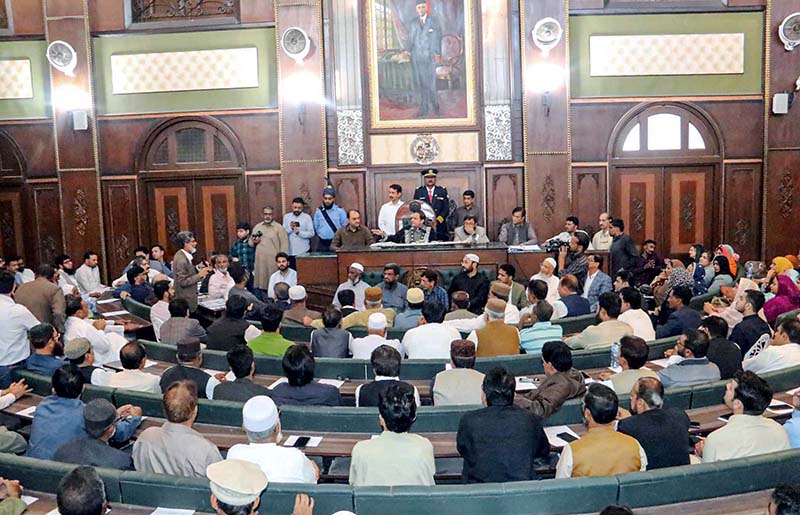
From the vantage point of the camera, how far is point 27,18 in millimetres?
11992

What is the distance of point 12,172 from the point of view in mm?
12250

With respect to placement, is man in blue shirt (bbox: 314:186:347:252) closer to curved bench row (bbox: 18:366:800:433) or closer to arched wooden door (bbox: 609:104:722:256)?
arched wooden door (bbox: 609:104:722:256)

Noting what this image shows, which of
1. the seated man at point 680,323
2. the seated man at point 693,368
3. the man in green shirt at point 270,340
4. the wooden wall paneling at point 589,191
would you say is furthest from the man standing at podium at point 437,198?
the seated man at point 693,368

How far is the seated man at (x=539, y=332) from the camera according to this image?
6.05 metres

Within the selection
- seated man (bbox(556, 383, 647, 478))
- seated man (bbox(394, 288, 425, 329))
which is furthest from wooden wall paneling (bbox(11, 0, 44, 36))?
seated man (bbox(556, 383, 647, 478))

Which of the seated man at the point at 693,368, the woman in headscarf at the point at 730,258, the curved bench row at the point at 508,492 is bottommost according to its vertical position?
the curved bench row at the point at 508,492

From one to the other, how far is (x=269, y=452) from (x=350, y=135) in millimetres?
8434

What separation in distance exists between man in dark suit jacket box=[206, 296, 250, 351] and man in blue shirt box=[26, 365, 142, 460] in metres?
2.08

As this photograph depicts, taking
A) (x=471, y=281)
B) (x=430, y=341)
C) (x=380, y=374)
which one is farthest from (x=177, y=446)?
(x=471, y=281)

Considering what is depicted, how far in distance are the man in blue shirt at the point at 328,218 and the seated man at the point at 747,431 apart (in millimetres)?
7617

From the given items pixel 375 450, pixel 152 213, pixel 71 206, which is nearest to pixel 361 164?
pixel 152 213

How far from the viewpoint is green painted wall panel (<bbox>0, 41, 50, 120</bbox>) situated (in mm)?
12047

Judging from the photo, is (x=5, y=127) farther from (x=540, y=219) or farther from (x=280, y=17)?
(x=540, y=219)

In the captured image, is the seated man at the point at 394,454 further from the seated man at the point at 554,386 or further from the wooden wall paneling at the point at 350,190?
the wooden wall paneling at the point at 350,190
